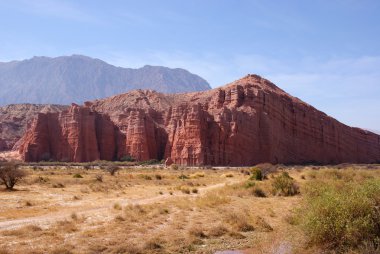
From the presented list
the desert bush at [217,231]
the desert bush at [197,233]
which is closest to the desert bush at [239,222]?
the desert bush at [217,231]

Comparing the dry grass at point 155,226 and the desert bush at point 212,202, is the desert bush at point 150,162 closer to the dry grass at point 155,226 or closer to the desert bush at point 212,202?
the dry grass at point 155,226

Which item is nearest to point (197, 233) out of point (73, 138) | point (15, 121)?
point (73, 138)

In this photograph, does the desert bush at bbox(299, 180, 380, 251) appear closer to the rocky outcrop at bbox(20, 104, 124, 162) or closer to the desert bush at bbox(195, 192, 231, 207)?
the desert bush at bbox(195, 192, 231, 207)

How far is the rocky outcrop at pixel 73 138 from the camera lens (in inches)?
4146

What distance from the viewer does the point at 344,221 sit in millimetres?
12312

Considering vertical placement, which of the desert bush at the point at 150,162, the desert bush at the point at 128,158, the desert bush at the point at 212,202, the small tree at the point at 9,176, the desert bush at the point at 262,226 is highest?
the desert bush at the point at 128,158

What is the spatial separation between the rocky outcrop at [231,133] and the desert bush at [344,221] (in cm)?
7824

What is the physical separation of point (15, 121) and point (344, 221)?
144m

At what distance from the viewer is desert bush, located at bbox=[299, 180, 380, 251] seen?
12156 millimetres

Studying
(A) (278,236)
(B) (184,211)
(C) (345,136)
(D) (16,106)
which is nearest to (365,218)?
(A) (278,236)

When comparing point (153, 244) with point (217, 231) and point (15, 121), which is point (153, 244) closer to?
point (217, 231)

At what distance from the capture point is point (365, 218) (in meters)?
12.4

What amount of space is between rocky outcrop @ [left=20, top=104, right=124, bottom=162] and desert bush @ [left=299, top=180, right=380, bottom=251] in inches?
3747

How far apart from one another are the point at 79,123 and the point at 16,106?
2499 inches
